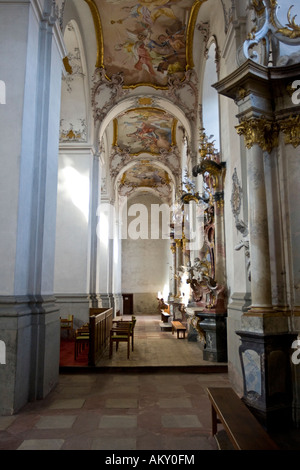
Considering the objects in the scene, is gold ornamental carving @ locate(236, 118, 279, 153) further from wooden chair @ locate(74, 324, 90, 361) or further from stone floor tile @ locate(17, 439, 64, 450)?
wooden chair @ locate(74, 324, 90, 361)

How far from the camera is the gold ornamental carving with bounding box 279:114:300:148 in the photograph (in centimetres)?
473

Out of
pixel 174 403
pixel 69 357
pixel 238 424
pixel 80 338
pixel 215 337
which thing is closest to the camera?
pixel 238 424

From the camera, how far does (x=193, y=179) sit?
11.8 meters

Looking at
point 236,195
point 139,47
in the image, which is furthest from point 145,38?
point 236,195

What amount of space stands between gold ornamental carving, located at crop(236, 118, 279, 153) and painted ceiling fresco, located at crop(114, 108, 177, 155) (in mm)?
10000

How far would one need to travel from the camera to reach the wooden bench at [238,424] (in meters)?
2.63

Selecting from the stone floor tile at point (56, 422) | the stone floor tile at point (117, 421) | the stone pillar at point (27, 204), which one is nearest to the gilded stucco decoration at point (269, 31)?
the stone pillar at point (27, 204)

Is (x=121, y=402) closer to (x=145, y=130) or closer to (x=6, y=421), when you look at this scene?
(x=6, y=421)

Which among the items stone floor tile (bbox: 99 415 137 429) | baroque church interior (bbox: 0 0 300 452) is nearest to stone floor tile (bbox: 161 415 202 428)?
stone floor tile (bbox: 99 415 137 429)

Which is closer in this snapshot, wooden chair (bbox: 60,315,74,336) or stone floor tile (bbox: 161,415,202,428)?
stone floor tile (bbox: 161,415,202,428)

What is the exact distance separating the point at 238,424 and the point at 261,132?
135 inches

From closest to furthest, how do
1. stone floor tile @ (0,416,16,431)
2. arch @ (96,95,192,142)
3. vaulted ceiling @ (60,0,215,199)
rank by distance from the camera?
1. stone floor tile @ (0,416,16,431)
2. vaulted ceiling @ (60,0,215,199)
3. arch @ (96,95,192,142)
